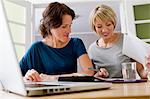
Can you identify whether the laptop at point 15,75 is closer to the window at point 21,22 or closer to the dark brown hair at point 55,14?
the dark brown hair at point 55,14

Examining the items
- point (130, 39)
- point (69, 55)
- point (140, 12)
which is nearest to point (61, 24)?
point (69, 55)

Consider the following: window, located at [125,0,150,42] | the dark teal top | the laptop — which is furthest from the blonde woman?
the laptop

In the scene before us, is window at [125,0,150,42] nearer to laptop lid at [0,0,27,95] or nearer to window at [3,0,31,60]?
window at [3,0,31,60]

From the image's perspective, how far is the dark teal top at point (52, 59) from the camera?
6.09ft

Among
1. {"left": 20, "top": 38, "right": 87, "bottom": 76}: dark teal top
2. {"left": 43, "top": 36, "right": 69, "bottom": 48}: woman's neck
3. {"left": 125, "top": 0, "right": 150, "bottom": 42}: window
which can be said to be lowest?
{"left": 20, "top": 38, "right": 87, "bottom": 76}: dark teal top

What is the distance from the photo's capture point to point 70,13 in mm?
1976

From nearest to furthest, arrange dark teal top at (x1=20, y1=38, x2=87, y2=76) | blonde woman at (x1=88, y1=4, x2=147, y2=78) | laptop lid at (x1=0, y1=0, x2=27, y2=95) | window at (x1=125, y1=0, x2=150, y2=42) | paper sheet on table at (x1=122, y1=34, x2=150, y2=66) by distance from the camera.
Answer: laptop lid at (x1=0, y1=0, x2=27, y2=95) < paper sheet on table at (x1=122, y1=34, x2=150, y2=66) < dark teal top at (x1=20, y1=38, x2=87, y2=76) < blonde woman at (x1=88, y1=4, x2=147, y2=78) < window at (x1=125, y1=0, x2=150, y2=42)

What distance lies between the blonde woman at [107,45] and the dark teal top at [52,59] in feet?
0.53

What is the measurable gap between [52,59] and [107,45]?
1.53ft

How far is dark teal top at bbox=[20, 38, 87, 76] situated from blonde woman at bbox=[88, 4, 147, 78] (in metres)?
0.16

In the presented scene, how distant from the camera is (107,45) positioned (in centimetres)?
210

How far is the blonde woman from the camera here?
6.50 feet

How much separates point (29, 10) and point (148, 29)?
137cm

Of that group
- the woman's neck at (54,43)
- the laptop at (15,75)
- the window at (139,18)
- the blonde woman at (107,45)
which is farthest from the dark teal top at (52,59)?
the window at (139,18)
